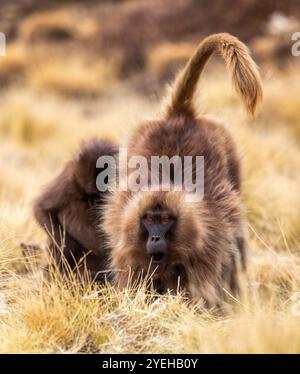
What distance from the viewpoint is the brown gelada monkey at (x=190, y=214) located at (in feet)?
14.6

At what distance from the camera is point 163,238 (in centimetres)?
438

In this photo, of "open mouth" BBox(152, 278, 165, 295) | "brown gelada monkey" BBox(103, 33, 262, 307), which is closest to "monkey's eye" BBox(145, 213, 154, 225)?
"brown gelada monkey" BBox(103, 33, 262, 307)

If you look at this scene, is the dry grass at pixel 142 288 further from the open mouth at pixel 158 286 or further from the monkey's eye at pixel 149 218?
the monkey's eye at pixel 149 218

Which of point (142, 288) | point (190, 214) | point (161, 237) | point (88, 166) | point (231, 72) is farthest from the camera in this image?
→ point (88, 166)

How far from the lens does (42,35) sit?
60.4ft

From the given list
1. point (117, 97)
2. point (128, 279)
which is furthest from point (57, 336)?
point (117, 97)

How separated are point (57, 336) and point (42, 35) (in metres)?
15.4

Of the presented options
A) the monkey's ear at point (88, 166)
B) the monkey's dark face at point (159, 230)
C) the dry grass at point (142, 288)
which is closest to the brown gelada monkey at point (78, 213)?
the monkey's ear at point (88, 166)

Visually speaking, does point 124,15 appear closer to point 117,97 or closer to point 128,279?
point 117,97

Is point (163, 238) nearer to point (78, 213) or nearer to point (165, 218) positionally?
point (165, 218)

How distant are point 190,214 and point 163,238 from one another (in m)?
0.23

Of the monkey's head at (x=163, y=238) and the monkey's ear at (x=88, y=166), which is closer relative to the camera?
the monkey's head at (x=163, y=238)

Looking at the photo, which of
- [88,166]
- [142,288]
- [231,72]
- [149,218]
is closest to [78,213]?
[88,166]

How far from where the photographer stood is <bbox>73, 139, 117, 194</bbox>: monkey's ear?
5.29 metres
